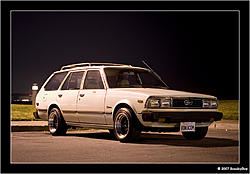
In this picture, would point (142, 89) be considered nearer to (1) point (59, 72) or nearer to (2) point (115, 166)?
(1) point (59, 72)

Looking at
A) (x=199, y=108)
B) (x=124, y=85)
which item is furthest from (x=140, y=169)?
(x=124, y=85)

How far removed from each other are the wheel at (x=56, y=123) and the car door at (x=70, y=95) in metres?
0.18

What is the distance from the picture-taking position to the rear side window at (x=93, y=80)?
36.0 ft


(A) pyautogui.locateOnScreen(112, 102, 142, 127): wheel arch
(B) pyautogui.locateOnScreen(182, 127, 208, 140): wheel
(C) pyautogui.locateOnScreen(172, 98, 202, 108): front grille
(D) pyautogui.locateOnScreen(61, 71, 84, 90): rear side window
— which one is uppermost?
(D) pyautogui.locateOnScreen(61, 71, 84, 90): rear side window

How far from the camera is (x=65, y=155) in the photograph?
25.9 feet

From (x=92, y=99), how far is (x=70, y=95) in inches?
39.3

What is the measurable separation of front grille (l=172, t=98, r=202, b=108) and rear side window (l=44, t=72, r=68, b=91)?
154 inches

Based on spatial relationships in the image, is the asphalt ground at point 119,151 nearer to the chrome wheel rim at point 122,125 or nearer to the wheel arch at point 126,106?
the chrome wheel rim at point 122,125

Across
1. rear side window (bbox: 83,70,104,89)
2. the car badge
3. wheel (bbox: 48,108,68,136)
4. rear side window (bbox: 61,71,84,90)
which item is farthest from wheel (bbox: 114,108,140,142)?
wheel (bbox: 48,108,68,136)

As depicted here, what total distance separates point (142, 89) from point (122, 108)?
2.49ft

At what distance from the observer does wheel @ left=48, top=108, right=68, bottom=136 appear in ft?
38.5

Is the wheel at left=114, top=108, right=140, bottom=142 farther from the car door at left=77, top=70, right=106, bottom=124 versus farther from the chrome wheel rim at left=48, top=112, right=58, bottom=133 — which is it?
the chrome wheel rim at left=48, top=112, right=58, bottom=133

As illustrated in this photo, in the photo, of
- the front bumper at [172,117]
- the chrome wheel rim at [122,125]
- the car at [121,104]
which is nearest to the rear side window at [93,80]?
the car at [121,104]

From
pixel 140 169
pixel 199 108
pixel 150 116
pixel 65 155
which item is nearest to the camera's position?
pixel 140 169
